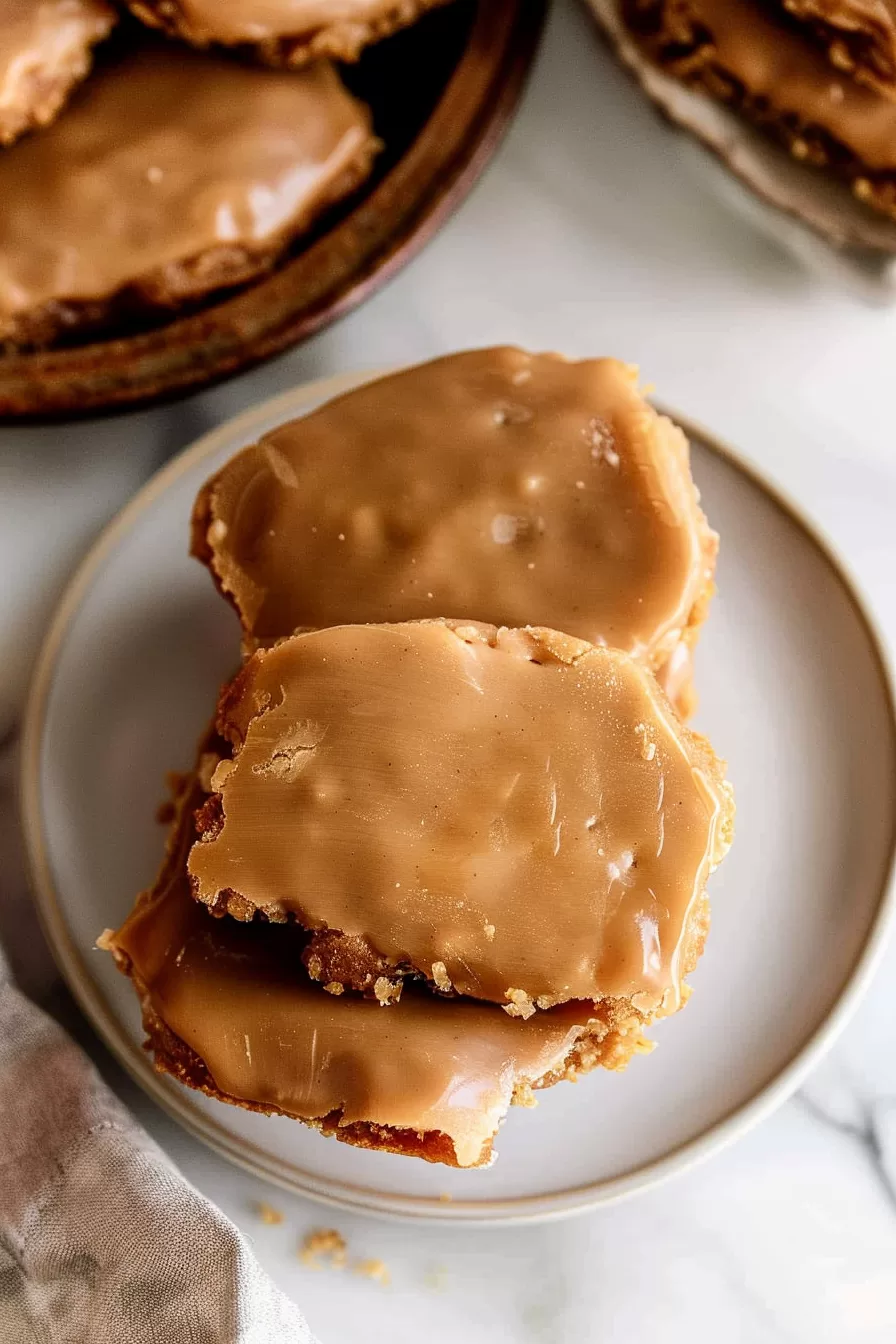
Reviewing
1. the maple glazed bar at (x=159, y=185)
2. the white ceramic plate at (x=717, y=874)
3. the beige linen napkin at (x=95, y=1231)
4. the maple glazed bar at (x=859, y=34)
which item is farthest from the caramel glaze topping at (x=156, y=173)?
the beige linen napkin at (x=95, y=1231)

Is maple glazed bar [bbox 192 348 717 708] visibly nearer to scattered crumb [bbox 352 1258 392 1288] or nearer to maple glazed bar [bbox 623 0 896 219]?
maple glazed bar [bbox 623 0 896 219]

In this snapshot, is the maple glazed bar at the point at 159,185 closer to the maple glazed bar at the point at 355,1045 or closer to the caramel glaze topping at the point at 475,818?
the caramel glaze topping at the point at 475,818

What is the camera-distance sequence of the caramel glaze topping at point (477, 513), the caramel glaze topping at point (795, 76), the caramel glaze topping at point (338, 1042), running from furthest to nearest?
the caramel glaze topping at point (795, 76)
the caramel glaze topping at point (477, 513)
the caramel glaze topping at point (338, 1042)

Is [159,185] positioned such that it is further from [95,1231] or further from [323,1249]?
[323,1249]

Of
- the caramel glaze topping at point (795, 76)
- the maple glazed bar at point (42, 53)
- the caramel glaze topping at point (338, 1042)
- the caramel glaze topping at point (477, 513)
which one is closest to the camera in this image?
the caramel glaze topping at point (338, 1042)

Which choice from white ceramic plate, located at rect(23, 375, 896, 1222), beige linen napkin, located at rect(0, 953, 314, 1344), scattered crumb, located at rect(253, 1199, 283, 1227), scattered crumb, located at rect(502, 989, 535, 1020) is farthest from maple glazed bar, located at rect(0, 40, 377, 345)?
scattered crumb, located at rect(253, 1199, 283, 1227)

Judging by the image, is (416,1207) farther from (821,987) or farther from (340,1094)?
(821,987)

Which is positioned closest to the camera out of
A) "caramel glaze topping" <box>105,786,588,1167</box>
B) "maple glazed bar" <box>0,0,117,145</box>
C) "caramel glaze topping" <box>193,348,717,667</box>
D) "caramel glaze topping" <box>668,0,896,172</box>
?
"caramel glaze topping" <box>105,786,588,1167</box>
